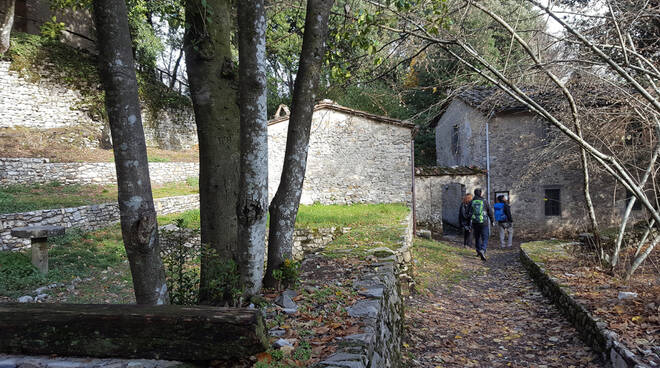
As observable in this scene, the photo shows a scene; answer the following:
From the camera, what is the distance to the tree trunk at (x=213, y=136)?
3641 millimetres

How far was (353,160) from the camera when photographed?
15133 millimetres

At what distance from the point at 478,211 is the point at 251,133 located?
8.21 metres

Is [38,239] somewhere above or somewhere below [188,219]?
above

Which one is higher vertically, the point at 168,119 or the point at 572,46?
the point at 168,119

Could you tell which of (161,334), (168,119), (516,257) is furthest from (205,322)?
(168,119)

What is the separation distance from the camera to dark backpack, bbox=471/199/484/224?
32.2 ft

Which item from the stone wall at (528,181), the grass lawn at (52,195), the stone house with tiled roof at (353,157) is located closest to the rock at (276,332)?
the grass lawn at (52,195)

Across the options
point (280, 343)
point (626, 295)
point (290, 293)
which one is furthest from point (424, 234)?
point (280, 343)

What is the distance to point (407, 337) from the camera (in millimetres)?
4949

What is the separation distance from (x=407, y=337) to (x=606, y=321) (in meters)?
2.31

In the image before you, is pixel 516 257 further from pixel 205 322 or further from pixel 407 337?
pixel 205 322

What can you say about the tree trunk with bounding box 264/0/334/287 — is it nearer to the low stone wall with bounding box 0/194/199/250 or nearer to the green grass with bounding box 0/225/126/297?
the green grass with bounding box 0/225/126/297

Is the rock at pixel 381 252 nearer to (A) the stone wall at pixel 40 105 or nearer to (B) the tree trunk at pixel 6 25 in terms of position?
(A) the stone wall at pixel 40 105

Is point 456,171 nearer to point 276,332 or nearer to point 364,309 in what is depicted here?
point 364,309
